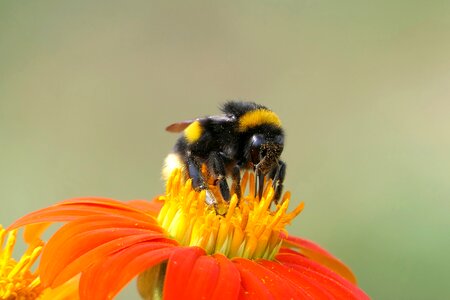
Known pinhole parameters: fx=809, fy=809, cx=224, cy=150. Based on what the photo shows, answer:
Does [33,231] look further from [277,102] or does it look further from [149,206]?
[277,102]

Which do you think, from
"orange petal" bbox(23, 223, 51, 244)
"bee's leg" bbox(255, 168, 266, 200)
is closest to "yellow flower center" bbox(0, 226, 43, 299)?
"orange petal" bbox(23, 223, 51, 244)

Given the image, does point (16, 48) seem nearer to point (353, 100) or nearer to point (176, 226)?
point (353, 100)

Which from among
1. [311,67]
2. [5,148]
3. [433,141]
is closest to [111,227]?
[5,148]

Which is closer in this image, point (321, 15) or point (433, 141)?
point (433, 141)

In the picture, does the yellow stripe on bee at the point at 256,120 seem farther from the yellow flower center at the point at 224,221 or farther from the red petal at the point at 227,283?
the red petal at the point at 227,283

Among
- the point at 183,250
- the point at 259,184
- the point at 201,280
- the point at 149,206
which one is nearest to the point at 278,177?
the point at 259,184

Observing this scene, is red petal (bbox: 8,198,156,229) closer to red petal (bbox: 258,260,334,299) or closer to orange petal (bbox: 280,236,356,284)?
red petal (bbox: 258,260,334,299)
